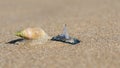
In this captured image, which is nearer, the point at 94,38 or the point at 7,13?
the point at 94,38

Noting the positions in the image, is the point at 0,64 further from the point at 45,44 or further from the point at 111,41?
the point at 111,41

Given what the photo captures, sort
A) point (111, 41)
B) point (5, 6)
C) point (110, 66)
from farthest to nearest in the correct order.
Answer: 1. point (5, 6)
2. point (111, 41)
3. point (110, 66)

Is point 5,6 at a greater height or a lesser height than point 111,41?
greater

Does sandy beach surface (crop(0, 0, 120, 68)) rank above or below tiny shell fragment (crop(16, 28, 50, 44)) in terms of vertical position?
below

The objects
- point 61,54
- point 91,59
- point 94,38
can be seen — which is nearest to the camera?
point 91,59

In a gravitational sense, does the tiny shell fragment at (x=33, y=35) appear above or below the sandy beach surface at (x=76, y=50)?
above

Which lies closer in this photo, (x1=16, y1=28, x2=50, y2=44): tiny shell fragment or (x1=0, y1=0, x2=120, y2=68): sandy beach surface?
(x1=0, y1=0, x2=120, y2=68): sandy beach surface

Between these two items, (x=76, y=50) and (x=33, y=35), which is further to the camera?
(x=33, y=35)

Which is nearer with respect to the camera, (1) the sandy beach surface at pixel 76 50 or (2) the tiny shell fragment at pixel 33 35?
(1) the sandy beach surface at pixel 76 50

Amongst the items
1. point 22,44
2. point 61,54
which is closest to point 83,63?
point 61,54

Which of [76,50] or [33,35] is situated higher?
[33,35]

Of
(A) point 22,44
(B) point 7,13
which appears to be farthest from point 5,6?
(A) point 22,44
